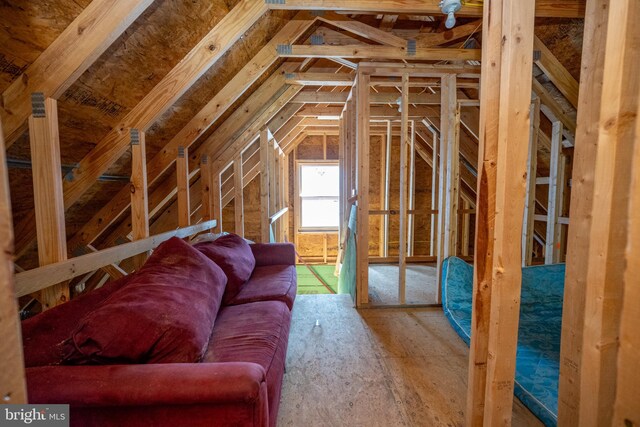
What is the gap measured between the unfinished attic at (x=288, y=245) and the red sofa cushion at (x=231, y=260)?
2 centimetres

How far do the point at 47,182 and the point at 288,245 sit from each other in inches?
80.3

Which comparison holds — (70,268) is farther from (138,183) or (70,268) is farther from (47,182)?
(138,183)

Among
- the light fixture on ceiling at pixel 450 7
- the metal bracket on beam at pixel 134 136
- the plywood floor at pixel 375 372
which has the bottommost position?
the plywood floor at pixel 375 372

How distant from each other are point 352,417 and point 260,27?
2.80 meters

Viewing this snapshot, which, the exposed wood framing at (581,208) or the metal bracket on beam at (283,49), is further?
the metal bracket on beam at (283,49)

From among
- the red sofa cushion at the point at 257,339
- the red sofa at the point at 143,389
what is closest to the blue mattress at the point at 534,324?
the red sofa cushion at the point at 257,339

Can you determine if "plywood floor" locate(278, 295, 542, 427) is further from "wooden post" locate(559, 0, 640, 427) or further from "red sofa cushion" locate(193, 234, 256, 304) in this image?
"wooden post" locate(559, 0, 640, 427)

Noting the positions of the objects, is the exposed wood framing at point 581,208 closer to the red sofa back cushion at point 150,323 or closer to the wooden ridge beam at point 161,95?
the red sofa back cushion at point 150,323

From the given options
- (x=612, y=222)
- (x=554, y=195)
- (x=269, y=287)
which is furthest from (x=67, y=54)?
(x=554, y=195)

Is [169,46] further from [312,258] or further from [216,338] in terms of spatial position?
[312,258]

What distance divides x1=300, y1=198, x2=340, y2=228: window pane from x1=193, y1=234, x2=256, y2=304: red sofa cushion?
163 inches

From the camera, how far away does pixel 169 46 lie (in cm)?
178

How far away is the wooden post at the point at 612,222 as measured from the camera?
2.16ft

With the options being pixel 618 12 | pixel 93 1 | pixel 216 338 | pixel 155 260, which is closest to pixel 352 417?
pixel 216 338
